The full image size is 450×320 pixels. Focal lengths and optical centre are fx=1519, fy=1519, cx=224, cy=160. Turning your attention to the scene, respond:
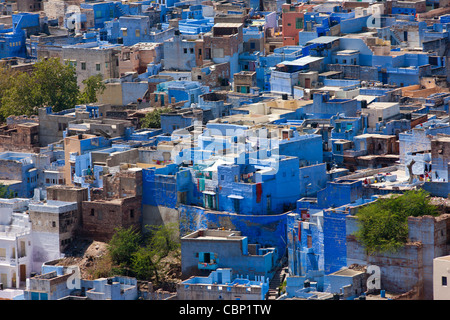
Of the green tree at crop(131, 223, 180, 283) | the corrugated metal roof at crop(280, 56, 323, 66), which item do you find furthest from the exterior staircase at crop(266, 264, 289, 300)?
the corrugated metal roof at crop(280, 56, 323, 66)

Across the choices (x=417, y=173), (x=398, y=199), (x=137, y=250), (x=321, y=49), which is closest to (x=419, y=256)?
(x=398, y=199)

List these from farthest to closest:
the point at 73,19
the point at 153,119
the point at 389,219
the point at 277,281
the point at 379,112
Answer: the point at 73,19 < the point at 153,119 < the point at 379,112 < the point at 277,281 < the point at 389,219

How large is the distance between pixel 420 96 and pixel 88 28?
92.0 ft

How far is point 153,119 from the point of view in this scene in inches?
2734

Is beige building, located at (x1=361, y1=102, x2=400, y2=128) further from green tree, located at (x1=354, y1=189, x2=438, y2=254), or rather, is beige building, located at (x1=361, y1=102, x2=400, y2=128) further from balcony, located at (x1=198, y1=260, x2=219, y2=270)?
balcony, located at (x1=198, y1=260, x2=219, y2=270)

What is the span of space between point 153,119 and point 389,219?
2092cm

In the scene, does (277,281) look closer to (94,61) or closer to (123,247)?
(123,247)

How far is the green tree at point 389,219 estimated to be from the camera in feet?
166

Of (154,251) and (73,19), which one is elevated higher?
(73,19)

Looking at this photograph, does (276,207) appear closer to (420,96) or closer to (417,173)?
(417,173)

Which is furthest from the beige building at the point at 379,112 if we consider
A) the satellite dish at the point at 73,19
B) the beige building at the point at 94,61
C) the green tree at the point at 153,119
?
the satellite dish at the point at 73,19

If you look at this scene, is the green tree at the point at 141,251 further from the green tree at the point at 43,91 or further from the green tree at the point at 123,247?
the green tree at the point at 43,91

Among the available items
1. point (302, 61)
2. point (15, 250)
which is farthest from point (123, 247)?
point (302, 61)

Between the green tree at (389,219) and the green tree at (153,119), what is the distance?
18.6 meters
